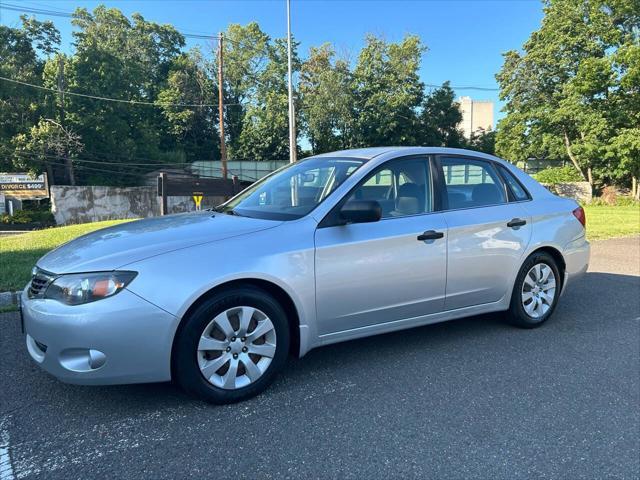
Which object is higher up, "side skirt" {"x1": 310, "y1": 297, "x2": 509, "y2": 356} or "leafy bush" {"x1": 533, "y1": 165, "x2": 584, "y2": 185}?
"leafy bush" {"x1": 533, "y1": 165, "x2": 584, "y2": 185}

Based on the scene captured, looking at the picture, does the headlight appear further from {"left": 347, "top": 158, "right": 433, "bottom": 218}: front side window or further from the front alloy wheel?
{"left": 347, "top": 158, "right": 433, "bottom": 218}: front side window

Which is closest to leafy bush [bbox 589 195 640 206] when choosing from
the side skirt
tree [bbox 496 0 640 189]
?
tree [bbox 496 0 640 189]

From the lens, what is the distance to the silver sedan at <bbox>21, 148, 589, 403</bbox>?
9.25 feet

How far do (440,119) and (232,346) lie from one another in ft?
153

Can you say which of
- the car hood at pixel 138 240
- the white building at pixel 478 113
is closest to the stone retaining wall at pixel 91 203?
the car hood at pixel 138 240

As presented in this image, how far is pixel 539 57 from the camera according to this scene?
108 ft

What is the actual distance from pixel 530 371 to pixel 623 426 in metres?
0.78

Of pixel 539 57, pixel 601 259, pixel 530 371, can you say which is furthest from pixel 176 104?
pixel 530 371

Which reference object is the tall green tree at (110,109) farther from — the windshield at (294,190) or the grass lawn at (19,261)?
the windshield at (294,190)

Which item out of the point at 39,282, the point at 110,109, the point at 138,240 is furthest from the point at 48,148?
the point at 138,240

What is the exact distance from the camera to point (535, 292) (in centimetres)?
459

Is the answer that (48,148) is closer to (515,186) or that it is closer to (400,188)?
(400,188)

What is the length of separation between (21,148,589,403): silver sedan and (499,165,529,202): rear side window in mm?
16

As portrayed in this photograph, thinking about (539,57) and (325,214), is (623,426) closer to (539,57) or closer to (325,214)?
(325,214)
